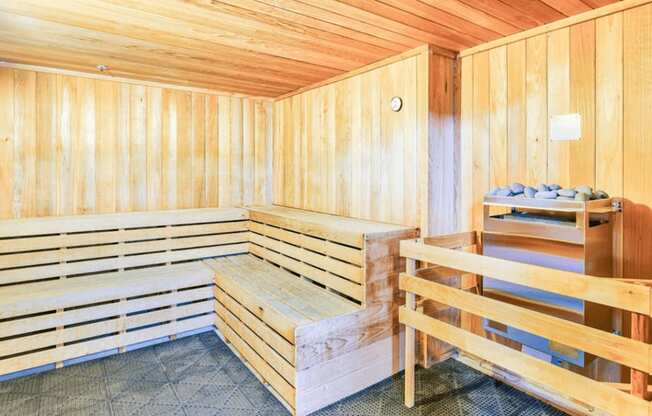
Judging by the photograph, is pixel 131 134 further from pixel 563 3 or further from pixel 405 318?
pixel 563 3

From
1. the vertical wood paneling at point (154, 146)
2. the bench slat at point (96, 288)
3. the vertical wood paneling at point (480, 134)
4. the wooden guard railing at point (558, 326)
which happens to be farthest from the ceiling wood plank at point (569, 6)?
the vertical wood paneling at point (154, 146)

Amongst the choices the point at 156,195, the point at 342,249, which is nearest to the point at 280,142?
the point at 156,195

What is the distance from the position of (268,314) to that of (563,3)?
2.22 meters

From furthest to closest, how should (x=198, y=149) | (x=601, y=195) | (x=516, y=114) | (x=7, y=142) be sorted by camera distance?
(x=198, y=149)
(x=7, y=142)
(x=516, y=114)
(x=601, y=195)

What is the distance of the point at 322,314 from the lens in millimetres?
2168

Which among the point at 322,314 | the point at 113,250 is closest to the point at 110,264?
the point at 113,250

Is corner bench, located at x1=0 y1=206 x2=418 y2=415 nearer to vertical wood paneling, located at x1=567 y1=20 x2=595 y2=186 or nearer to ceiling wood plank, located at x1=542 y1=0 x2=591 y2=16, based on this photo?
vertical wood paneling, located at x1=567 y1=20 x2=595 y2=186

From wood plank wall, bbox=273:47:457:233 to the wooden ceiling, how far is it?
178 millimetres

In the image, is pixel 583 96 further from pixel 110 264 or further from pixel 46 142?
pixel 46 142

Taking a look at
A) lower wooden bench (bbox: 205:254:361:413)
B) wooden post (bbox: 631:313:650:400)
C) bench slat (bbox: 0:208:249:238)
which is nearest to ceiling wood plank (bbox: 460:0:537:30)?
wooden post (bbox: 631:313:650:400)

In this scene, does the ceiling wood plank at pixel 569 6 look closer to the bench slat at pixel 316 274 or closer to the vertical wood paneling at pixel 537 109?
the vertical wood paneling at pixel 537 109

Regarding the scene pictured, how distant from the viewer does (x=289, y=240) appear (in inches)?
117

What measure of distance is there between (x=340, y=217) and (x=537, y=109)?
5.18 feet

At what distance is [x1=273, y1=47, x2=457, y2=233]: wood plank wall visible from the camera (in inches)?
98.3
